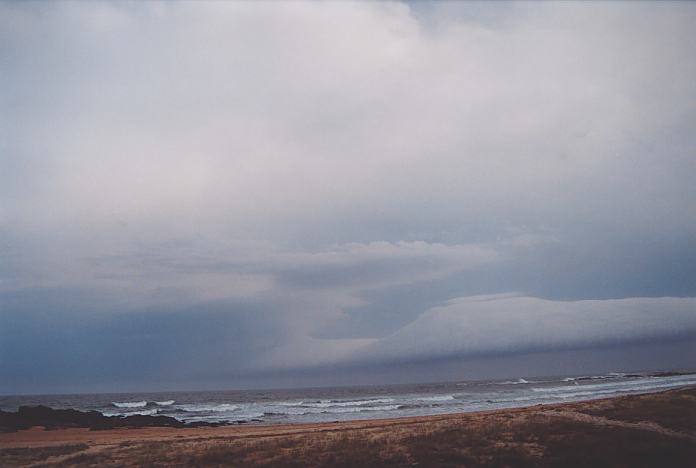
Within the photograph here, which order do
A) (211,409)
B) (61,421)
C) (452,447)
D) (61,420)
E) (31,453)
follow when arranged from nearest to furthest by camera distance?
(452,447) < (31,453) < (61,421) < (61,420) < (211,409)

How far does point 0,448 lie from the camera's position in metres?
25.0

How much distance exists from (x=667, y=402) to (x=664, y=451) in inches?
673

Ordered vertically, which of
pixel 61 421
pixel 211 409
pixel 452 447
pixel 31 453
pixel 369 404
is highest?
pixel 61 421

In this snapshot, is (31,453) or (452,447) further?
(31,453)

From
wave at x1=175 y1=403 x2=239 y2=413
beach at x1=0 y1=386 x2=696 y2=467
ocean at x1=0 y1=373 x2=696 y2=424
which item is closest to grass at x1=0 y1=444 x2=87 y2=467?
beach at x1=0 y1=386 x2=696 y2=467

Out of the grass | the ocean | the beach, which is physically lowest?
the ocean

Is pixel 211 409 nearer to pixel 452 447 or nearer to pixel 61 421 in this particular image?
pixel 61 421

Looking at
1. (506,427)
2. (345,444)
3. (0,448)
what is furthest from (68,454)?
(506,427)

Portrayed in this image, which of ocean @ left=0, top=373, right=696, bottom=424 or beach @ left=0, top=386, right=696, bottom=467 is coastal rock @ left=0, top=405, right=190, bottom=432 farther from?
beach @ left=0, top=386, right=696, bottom=467

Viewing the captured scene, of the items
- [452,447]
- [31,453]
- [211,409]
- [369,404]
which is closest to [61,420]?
[31,453]

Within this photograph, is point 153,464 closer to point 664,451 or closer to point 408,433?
point 408,433

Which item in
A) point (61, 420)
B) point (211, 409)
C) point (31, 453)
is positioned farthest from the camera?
point (211, 409)

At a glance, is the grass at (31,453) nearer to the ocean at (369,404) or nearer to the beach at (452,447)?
the beach at (452,447)

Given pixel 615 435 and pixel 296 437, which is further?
pixel 296 437
